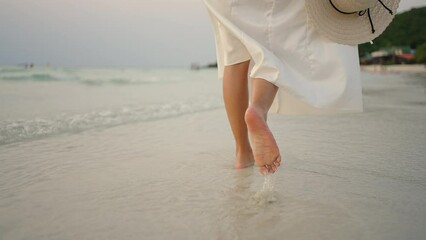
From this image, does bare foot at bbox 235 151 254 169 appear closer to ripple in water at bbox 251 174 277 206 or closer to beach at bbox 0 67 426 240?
beach at bbox 0 67 426 240

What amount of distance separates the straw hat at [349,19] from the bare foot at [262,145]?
20.6 inches

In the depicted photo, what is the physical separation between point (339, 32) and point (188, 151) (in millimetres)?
1162

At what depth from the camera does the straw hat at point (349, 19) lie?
1595mm

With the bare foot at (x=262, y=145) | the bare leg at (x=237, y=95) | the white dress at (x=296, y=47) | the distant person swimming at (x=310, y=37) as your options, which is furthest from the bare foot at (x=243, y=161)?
the bare foot at (x=262, y=145)

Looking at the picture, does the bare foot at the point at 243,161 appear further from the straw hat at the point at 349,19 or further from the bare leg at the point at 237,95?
the straw hat at the point at 349,19

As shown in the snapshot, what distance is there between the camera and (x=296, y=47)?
1.63 metres

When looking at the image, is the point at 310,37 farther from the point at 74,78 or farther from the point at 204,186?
the point at 74,78

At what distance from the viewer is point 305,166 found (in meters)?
2.00

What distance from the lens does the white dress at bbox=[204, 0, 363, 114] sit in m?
1.61

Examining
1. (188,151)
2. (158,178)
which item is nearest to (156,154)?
(188,151)

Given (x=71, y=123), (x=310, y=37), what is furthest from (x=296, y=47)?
(x=71, y=123)

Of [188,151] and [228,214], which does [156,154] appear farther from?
[228,214]

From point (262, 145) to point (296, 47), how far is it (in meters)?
0.50

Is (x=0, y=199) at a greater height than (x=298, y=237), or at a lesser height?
greater
